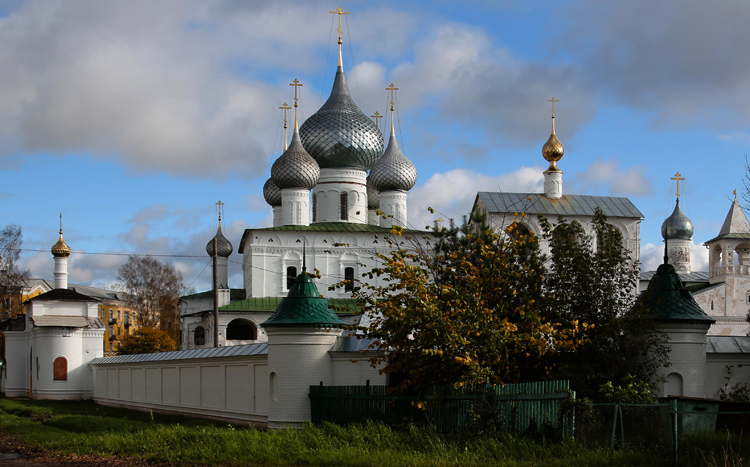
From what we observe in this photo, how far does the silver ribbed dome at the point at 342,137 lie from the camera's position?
3903 cm

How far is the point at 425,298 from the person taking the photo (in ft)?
42.9

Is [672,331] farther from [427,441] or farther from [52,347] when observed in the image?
[52,347]

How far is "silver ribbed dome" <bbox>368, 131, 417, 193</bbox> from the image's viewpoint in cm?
3931

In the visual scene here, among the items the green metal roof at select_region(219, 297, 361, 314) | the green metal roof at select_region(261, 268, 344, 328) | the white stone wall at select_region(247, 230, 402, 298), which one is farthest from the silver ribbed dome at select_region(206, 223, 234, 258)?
the green metal roof at select_region(261, 268, 344, 328)

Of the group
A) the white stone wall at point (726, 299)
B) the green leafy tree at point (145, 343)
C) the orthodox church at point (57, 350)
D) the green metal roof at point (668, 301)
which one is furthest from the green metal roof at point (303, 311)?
the white stone wall at point (726, 299)

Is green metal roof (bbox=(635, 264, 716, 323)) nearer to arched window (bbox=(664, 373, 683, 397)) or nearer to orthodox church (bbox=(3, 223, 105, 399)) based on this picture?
arched window (bbox=(664, 373, 683, 397))

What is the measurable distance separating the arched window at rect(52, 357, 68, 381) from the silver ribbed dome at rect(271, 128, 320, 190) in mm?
11560

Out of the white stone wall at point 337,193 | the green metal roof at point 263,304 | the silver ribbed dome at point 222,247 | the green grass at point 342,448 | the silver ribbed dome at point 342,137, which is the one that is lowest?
the green grass at point 342,448

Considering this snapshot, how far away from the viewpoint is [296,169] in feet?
123

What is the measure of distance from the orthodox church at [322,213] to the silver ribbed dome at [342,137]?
0.04 m

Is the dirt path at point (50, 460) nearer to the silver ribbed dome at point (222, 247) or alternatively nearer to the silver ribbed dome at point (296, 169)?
the silver ribbed dome at point (296, 169)

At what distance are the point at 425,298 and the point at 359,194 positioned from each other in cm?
2610

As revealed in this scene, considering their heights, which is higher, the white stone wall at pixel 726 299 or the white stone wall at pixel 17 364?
the white stone wall at pixel 726 299

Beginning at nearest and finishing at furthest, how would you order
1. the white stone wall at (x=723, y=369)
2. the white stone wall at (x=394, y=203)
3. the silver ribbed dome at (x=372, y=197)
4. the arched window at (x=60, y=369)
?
the white stone wall at (x=723, y=369)
the arched window at (x=60, y=369)
the white stone wall at (x=394, y=203)
the silver ribbed dome at (x=372, y=197)
